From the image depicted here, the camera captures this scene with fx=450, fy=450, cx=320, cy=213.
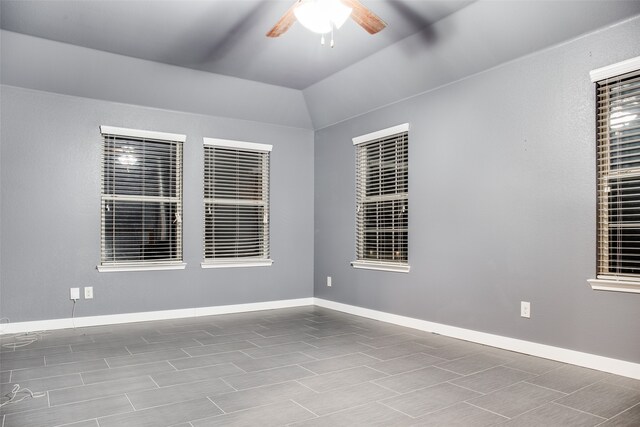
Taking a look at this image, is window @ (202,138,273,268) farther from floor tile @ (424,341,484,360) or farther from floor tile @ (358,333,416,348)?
floor tile @ (424,341,484,360)

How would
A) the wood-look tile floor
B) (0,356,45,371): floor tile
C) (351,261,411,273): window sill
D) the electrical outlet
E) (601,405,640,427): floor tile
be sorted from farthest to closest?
(351,261,411,273): window sill < the electrical outlet < (0,356,45,371): floor tile < the wood-look tile floor < (601,405,640,427): floor tile

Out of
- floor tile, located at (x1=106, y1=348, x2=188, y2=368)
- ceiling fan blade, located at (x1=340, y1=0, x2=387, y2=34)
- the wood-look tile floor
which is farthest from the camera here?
floor tile, located at (x1=106, y1=348, x2=188, y2=368)

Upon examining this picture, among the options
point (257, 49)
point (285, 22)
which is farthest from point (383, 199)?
point (285, 22)

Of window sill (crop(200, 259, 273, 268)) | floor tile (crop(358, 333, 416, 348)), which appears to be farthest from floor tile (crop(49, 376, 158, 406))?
window sill (crop(200, 259, 273, 268))

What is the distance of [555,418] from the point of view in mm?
2410

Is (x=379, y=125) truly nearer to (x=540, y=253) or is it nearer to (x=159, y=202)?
(x=540, y=253)

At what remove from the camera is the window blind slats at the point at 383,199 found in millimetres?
4957

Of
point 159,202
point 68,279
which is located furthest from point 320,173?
point 68,279

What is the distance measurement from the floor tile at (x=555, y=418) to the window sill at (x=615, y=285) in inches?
40.6

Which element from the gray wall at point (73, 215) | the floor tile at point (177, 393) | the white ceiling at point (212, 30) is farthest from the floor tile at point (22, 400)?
the white ceiling at point (212, 30)

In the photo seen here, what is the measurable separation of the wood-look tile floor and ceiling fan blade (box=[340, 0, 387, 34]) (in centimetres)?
240

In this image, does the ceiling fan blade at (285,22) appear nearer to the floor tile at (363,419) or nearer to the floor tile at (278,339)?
the floor tile at (363,419)

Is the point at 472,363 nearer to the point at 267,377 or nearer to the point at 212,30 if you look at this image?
the point at 267,377

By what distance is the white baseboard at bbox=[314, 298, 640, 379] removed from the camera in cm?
311
